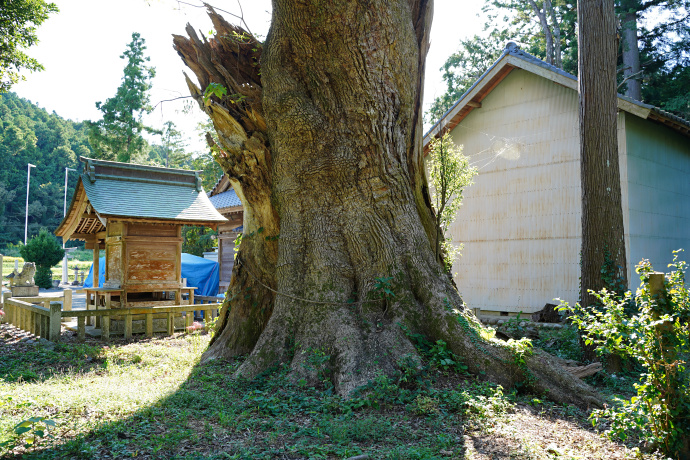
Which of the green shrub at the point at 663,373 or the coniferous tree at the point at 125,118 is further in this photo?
the coniferous tree at the point at 125,118

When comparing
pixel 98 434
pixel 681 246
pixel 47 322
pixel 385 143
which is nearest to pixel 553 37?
pixel 681 246

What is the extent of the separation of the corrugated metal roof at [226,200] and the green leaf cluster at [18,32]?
8.69 metres

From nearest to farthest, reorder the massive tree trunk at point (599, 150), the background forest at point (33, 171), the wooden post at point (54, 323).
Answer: the massive tree trunk at point (599, 150) → the wooden post at point (54, 323) → the background forest at point (33, 171)

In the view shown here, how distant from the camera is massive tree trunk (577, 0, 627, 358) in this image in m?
7.99

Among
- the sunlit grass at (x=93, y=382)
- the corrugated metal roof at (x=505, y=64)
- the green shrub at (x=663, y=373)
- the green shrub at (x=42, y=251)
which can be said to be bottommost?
the sunlit grass at (x=93, y=382)

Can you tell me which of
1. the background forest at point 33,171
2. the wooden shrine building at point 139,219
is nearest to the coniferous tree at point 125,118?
the background forest at point 33,171

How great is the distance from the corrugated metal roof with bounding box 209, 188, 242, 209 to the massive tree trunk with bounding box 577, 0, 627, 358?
15476 mm

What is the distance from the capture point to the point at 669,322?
3.79 metres

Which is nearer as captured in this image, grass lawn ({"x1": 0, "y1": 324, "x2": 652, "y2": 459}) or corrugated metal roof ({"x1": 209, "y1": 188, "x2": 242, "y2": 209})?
grass lawn ({"x1": 0, "y1": 324, "x2": 652, "y2": 459})

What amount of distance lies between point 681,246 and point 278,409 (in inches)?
590

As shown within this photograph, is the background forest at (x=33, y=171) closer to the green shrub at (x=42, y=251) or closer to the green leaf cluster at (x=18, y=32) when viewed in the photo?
the green shrub at (x=42, y=251)

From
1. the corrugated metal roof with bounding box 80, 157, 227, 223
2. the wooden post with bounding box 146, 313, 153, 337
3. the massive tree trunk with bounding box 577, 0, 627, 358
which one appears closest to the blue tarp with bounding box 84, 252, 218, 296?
the corrugated metal roof with bounding box 80, 157, 227, 223

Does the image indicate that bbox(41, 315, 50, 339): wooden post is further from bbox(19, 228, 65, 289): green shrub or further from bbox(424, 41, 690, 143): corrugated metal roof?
bbox(19, 228, 65, 289): green shrub

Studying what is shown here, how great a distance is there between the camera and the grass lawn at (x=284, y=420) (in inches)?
163
